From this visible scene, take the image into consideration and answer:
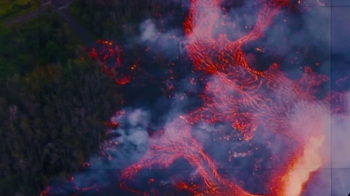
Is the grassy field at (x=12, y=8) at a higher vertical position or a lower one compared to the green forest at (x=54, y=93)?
higher

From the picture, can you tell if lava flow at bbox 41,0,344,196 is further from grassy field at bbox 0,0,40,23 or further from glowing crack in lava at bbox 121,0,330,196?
grassy field at bbox 0,0,40,23

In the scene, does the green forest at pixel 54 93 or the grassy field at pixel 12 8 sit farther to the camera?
the grassy field at pixel 12 8

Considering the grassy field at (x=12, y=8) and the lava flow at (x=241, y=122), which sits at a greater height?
the grassy field at (x=12, y=8)

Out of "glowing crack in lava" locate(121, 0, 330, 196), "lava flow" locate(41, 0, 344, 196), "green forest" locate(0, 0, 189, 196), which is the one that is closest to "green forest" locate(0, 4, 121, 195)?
"green forest" locate(0, 0, 189, 196)

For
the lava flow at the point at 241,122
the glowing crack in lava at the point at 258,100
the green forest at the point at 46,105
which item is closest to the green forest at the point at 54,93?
the green forest at the point at 46,105

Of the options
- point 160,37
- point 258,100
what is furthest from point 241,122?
point 160,37

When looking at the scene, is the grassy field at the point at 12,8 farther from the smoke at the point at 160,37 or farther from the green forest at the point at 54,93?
the smoke at the point at 160,37

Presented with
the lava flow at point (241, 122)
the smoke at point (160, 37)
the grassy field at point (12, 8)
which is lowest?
the lava flow at point (241, 122)

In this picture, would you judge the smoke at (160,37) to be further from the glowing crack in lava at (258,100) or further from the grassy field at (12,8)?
the grassy field at (12,8)
